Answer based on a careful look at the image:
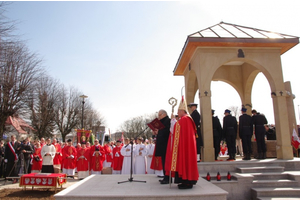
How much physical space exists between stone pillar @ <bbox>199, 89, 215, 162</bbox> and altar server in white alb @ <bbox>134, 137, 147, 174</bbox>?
13.4ft

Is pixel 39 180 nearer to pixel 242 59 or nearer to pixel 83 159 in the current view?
pixel 83 159

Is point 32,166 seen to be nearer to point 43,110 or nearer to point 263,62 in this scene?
point 263,62

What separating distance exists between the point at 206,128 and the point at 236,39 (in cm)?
393

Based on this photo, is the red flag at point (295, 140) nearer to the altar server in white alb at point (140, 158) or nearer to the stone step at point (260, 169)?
the stone step at point (260, 169)

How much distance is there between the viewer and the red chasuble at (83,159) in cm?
1347

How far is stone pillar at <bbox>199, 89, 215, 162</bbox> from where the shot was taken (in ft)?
30.6

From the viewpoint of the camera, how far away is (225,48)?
33.6 ft

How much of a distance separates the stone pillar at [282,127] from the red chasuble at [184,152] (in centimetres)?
549

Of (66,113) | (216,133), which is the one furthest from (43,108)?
(216,133)

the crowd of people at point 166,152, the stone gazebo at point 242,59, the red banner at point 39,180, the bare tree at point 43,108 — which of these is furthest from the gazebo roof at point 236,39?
the bare tree at point 43,108

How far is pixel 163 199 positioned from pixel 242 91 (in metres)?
9.93

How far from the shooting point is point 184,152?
589cm

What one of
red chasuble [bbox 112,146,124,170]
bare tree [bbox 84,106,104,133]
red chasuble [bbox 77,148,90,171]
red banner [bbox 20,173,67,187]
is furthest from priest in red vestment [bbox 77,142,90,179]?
bare tree [bbox 84,106,104,133]

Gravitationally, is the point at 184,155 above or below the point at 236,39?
below
